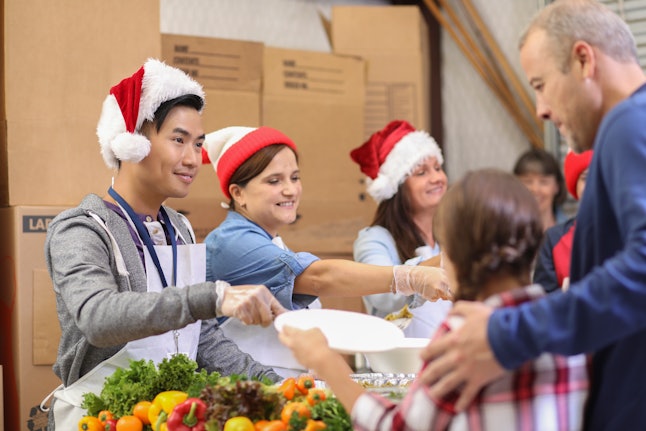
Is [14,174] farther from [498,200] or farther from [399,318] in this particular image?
[498,200]

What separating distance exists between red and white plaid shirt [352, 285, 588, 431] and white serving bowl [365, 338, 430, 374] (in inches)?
28.4

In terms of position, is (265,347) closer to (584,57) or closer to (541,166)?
(584,57)

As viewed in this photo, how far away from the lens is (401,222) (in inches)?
146

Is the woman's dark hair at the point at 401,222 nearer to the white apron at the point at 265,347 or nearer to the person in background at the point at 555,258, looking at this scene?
the person in background at the point at 555,258

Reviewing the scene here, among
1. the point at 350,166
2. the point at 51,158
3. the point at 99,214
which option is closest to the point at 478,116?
the point at 350,166

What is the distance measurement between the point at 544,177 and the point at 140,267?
2.88 metres

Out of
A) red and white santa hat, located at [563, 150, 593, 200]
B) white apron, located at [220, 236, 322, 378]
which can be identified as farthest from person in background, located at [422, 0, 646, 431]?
red and white santa hat, located at [563, 150, 593, 200]

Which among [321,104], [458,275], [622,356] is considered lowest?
[622,356]

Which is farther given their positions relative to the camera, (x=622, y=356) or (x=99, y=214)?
(x=99, y=214)

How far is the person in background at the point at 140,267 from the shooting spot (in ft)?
6.30

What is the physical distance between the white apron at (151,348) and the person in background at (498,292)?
0.98 m

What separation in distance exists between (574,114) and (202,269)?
4.53 feet

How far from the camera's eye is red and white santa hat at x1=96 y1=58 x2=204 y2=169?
244 cm

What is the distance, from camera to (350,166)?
166 inches
